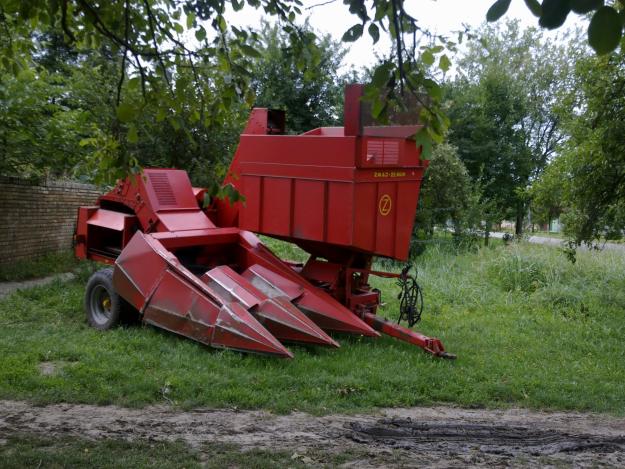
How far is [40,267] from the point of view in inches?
511

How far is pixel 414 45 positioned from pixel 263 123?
14.3 feet

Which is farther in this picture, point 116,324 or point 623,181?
point 623,181

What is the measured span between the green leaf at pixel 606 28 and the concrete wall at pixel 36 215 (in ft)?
40.9

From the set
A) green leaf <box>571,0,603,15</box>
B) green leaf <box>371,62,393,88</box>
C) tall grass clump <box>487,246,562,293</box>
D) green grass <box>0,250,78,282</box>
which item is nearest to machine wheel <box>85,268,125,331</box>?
green grass <box>0,250,78,282</box>

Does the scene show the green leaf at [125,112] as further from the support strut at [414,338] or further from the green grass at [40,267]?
the green grass at [40,267]

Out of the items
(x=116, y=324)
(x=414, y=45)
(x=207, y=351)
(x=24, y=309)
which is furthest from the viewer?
(x=24, y=309)

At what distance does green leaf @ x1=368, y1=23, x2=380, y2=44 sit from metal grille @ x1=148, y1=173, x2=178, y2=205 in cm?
527

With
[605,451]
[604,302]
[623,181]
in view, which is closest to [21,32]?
[605,451]

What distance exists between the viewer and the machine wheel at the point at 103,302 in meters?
7.67

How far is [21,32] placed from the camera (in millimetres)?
5945

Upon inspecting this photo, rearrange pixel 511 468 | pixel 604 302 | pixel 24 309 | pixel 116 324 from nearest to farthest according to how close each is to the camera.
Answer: pixel 511 468
pixel 116 324
pixel 24 309
pixel 604 302

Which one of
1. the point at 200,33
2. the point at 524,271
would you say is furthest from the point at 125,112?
the point at 524,271

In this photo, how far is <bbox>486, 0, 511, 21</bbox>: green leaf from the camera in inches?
98.8

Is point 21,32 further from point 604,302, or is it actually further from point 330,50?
point 330,50
